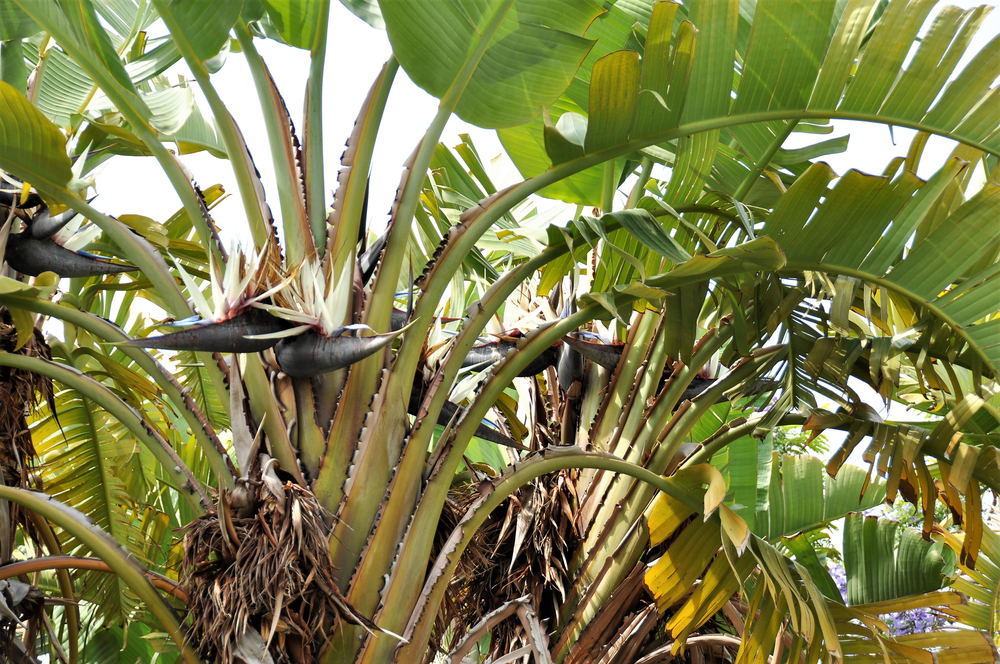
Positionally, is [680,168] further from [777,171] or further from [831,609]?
[831,609]

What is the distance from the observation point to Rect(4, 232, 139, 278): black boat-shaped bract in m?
1.59

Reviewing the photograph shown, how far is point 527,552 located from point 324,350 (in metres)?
0.88

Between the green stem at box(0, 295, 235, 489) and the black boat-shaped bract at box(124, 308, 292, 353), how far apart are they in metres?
0.26

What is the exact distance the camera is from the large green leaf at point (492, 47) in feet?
4.73

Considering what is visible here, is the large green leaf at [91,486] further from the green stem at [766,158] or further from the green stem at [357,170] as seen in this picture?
the green stem at [766,158]

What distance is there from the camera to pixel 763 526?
7.86ft

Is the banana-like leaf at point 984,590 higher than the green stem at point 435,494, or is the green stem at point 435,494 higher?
the green stem at point 435,494

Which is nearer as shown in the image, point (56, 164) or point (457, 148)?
point (56, 164)

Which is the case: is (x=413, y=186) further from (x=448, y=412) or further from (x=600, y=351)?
(x=600, y=351)

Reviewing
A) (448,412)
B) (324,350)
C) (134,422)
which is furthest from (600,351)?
(134,422)

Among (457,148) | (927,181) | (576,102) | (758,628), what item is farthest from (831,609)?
(457,148)

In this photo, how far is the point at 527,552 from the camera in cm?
186

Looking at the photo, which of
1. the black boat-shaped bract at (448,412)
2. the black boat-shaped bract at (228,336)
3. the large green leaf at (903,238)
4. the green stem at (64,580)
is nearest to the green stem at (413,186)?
the black boat-shaped bract at (448,412)

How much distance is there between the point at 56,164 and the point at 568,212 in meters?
1.81
